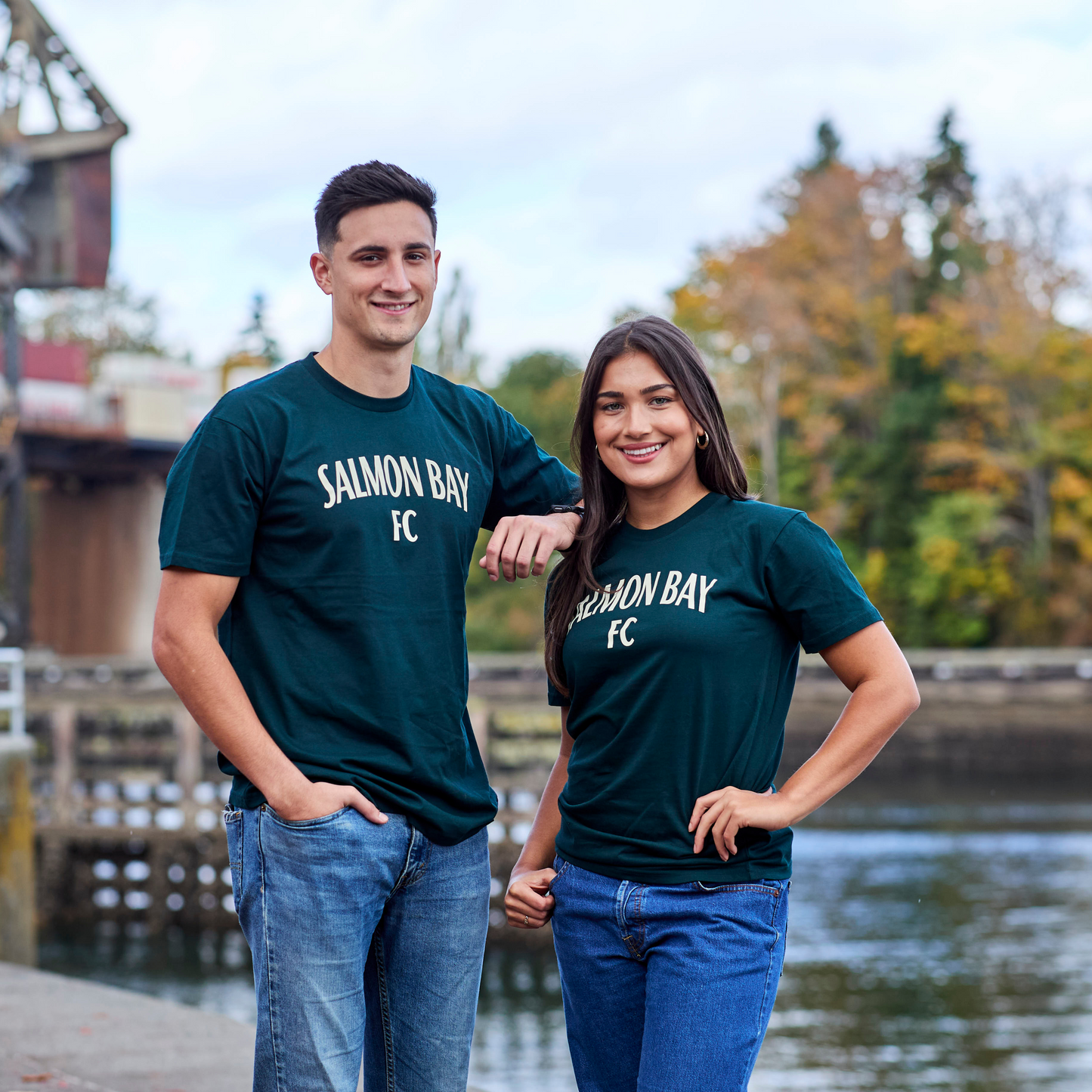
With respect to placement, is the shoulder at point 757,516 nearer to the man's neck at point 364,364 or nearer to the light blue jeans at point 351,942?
the man's neck at point 364,364

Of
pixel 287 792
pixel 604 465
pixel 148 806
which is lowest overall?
pixel 148 806

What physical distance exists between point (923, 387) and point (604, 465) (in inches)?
1535

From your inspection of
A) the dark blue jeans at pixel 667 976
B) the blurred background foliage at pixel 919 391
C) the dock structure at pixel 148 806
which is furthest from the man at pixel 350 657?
the blurred background foliage at pixel 919 391

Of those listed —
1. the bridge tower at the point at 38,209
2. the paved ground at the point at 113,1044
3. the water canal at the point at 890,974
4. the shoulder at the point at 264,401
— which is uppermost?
the bridge tower at the point at 38,209

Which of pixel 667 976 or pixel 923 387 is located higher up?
pixel 923 387

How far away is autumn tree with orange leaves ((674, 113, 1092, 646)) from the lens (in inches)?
1420

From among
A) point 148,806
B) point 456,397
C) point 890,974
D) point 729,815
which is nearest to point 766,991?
point 729,815

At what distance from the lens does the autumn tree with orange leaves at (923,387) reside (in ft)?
118

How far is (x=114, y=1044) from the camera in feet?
14.6

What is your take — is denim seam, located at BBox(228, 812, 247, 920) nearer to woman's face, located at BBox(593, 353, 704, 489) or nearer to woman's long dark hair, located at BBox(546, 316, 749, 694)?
woman's long dark hair, located at BBox(546, 316, 749, 694)

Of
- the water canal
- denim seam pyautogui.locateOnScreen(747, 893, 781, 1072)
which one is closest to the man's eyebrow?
denim seam pyautogui.locateOnScreen(747, 893, 781, 1072)

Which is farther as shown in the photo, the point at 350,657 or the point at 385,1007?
the point at 385,1007

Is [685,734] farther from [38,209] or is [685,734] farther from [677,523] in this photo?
[38,209]

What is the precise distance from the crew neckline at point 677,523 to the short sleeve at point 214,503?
0.71m
